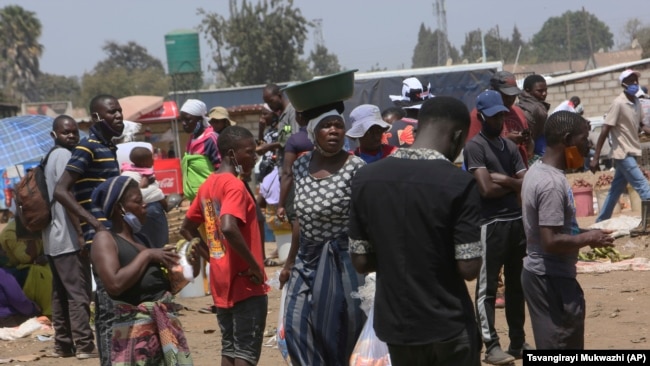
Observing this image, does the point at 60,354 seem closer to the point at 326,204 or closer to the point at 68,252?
the point at 68,252

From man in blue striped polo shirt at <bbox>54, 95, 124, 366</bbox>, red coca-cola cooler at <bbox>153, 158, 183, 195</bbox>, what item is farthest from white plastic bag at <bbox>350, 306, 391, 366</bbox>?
red coca-cola cooler at <bbox>153, 158, 183, 195</bbox>

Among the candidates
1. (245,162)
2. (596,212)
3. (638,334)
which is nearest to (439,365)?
(245,162)

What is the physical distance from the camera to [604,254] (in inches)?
443

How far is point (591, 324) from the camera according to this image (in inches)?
329

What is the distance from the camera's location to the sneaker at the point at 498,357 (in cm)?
711

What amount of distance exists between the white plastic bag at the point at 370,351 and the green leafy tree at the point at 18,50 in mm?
77658

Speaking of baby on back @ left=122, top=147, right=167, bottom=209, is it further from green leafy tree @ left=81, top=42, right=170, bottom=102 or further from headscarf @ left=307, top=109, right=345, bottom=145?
green leafy tree @ left=81, top=42, right=170, bottom=102

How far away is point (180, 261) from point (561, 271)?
191 centimetres

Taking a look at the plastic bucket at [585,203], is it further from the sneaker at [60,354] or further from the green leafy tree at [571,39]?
the green leafy tree at [571,39]

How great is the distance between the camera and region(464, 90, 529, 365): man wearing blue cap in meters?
7.07

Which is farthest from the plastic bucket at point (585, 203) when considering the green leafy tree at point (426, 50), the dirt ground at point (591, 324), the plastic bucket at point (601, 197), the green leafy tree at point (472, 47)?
the green leafy tree at point (426, 50)

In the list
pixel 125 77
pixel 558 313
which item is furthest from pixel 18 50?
pixel 558 313

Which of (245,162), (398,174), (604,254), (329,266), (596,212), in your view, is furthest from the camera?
(596,212)

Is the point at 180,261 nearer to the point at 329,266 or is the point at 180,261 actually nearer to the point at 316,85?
the point at 329,266
